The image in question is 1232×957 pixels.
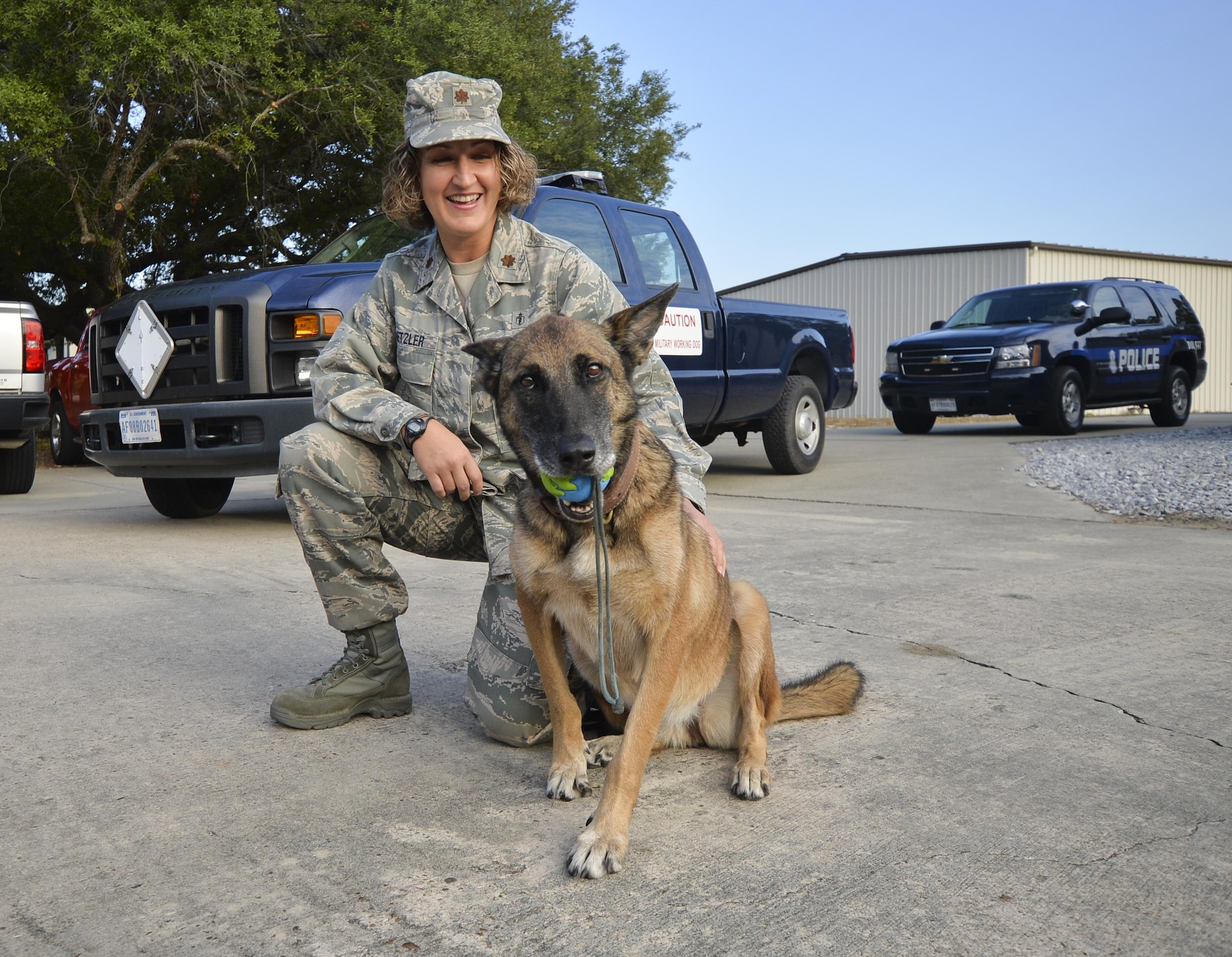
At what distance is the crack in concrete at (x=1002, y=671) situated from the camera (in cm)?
301

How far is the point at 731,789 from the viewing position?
8.80 ft

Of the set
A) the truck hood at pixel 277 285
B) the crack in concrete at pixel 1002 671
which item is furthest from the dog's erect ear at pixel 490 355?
the truck hood at pixel 277 285

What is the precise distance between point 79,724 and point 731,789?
6.39ft

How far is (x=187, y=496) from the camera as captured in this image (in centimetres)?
748

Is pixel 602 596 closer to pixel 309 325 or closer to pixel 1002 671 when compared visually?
pixel 1002 671

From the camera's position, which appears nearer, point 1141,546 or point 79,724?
point 79,724

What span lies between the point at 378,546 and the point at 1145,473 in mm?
8295

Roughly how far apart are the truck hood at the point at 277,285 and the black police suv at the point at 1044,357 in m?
9.26

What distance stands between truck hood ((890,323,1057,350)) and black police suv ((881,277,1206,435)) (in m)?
0.01

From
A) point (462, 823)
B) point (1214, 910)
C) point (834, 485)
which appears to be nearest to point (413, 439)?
point (462, 823)

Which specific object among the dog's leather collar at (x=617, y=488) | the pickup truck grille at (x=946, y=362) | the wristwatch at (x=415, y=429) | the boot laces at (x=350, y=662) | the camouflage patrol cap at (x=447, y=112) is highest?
the camouflage patrol cap at (x=447, y=112)

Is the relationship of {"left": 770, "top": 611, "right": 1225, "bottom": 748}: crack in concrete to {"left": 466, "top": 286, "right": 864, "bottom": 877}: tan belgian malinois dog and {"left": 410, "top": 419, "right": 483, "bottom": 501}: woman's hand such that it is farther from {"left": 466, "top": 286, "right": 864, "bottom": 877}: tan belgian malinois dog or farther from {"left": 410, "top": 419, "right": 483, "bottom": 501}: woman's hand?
{"left": 410, "top": 419, "right": 483, "bottom": 501}: woman's hand

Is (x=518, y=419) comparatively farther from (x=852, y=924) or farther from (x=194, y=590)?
(x=194, y=590)

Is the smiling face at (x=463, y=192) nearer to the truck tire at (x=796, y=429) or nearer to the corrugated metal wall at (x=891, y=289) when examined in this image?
the truck tire at (x=796, y=429)
